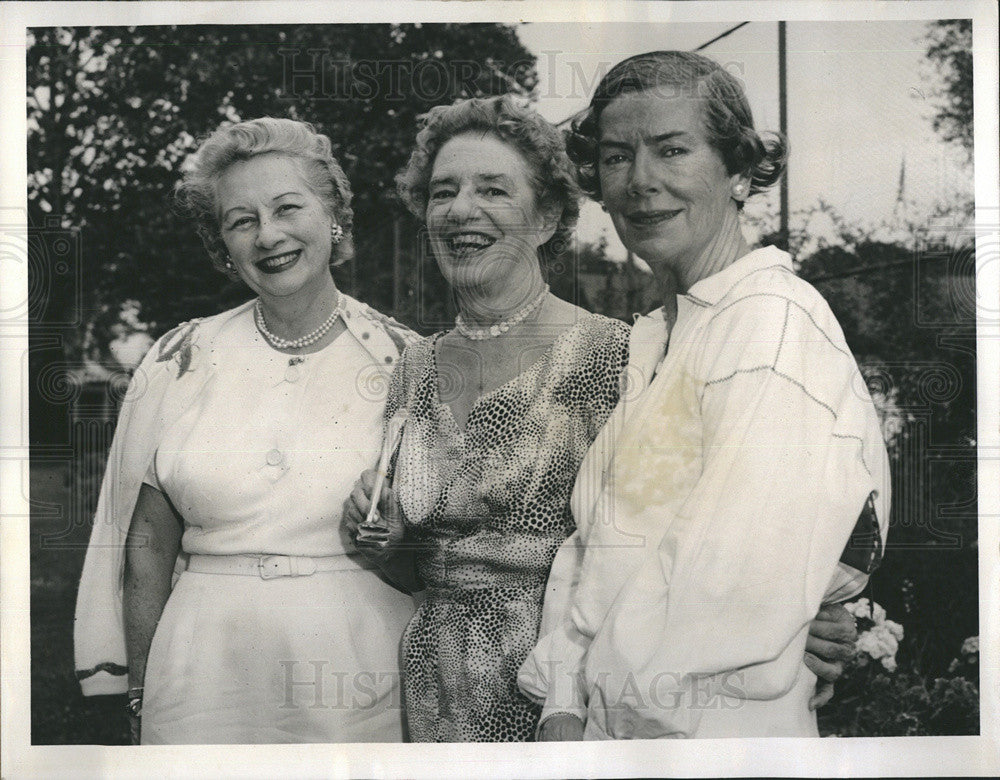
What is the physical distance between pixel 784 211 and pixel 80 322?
6.76 ft

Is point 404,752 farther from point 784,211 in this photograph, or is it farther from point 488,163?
point 784,211

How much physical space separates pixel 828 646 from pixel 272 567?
1.58 metres

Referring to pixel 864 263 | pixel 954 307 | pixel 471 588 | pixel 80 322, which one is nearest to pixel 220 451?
pixel 80 322

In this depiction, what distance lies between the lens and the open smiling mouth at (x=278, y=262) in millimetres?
2979

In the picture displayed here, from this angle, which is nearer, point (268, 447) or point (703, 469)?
point (703, 469)

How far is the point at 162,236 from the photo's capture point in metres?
3.01

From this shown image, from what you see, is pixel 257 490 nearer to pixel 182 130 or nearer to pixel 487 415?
pixel 487 415

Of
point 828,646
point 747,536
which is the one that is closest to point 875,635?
point 828,646

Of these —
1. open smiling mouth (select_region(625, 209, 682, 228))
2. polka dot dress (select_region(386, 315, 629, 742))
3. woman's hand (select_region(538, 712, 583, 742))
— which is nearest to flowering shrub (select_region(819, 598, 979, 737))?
woman's hand (select_region(538, 712, 583, 742))

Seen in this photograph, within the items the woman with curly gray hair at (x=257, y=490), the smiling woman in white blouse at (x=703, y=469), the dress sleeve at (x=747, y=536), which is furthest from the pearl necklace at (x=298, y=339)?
the dress sleeve at (x=747, y=536)

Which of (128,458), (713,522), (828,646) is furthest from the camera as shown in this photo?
(128,458)

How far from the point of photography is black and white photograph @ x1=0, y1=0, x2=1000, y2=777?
2877mm

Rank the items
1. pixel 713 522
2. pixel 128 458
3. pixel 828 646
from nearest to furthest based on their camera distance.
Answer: pixel 713 522 → pixel 828 646 → pixel 128 458

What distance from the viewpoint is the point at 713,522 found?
9.25 ft
